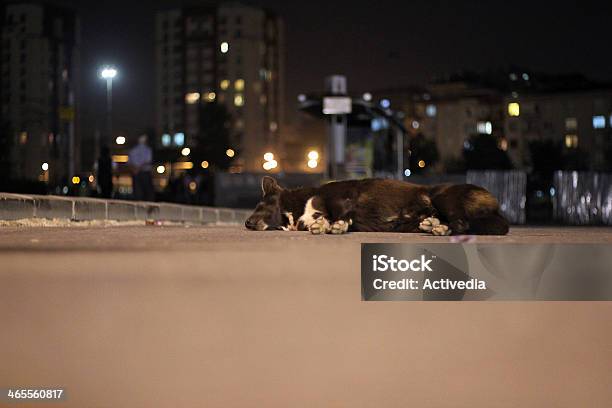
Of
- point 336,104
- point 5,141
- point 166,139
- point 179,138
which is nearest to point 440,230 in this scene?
point 336,104

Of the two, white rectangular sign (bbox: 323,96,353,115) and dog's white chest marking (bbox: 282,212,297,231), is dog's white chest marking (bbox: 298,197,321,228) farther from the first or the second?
white rectangular sign (bbox: 323,96,353,115)

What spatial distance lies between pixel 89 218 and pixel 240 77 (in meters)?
176

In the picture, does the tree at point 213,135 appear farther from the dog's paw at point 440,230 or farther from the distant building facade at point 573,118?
the dog's paw at point 440,230

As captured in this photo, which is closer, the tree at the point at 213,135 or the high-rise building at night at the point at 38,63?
the tree at the point at 213,135

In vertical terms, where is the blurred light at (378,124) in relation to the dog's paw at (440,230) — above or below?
above

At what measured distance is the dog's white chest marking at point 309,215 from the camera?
5.79 m

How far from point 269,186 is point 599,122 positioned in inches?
5040

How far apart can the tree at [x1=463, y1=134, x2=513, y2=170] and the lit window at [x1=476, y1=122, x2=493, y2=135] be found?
52.1 ft

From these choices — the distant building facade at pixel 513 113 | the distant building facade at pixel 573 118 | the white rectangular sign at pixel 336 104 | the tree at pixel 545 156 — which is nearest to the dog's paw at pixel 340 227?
the white rectangular sign at pixel 336 104

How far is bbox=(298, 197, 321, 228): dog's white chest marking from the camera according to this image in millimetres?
5789

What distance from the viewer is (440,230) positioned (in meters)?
5.15

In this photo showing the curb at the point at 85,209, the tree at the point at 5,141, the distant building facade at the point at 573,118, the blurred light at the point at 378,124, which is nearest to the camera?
the curb at the point at 85,209

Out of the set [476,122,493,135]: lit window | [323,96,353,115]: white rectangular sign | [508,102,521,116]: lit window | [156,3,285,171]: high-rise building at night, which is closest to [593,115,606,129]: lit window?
[508,102,521,116]: lit window

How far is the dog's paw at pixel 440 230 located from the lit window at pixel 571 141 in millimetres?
118339
